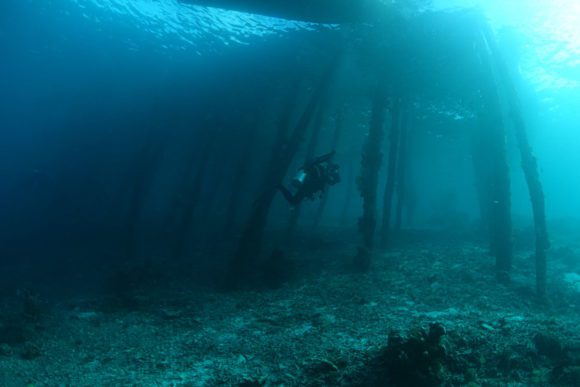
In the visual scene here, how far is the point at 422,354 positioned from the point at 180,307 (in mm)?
6656

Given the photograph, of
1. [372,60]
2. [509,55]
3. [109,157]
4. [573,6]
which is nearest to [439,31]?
[372,60]

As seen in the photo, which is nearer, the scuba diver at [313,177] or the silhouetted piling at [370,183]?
the scuba diver at [313,177]

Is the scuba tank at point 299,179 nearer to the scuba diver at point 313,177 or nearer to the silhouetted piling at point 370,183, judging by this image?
the scuba diver at point 313,177

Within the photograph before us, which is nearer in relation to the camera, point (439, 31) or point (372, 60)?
point (439, 31)

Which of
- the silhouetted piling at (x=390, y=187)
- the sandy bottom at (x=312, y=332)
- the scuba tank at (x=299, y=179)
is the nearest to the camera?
the sandy bottom at (x=312, y=332)

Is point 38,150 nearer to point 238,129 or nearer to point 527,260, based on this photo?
point 238,129

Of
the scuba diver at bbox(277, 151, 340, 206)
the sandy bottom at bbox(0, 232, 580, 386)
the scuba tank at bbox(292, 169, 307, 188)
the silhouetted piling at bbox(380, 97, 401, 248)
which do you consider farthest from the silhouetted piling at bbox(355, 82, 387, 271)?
the silhouetted piling at bbox(380, 97, 401, 248)

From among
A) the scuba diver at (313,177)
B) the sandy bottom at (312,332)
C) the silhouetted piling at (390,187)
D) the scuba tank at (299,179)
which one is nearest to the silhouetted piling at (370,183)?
the sandy bottom at (312,332)

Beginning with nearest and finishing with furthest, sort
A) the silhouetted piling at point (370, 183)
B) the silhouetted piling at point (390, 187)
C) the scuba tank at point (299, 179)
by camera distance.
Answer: the scuba tank at point (299, 179) < the silhouetted piling at point (370, 183) < the silhouetted piling at point (390, 187)

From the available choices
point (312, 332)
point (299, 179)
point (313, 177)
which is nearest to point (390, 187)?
point (313, 177)

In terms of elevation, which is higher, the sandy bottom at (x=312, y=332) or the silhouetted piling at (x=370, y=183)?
the silhouetted piling at (x=370, y=183)

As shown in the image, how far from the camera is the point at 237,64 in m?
19.7

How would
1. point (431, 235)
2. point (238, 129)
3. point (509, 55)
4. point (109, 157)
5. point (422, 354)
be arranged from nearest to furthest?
1. point (422, 354)
2. point (431, 235)
3. point (509, 55)
4. point (238, 129)
5. point (109, 157)

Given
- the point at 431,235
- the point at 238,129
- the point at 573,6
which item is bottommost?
the point at 431,235
